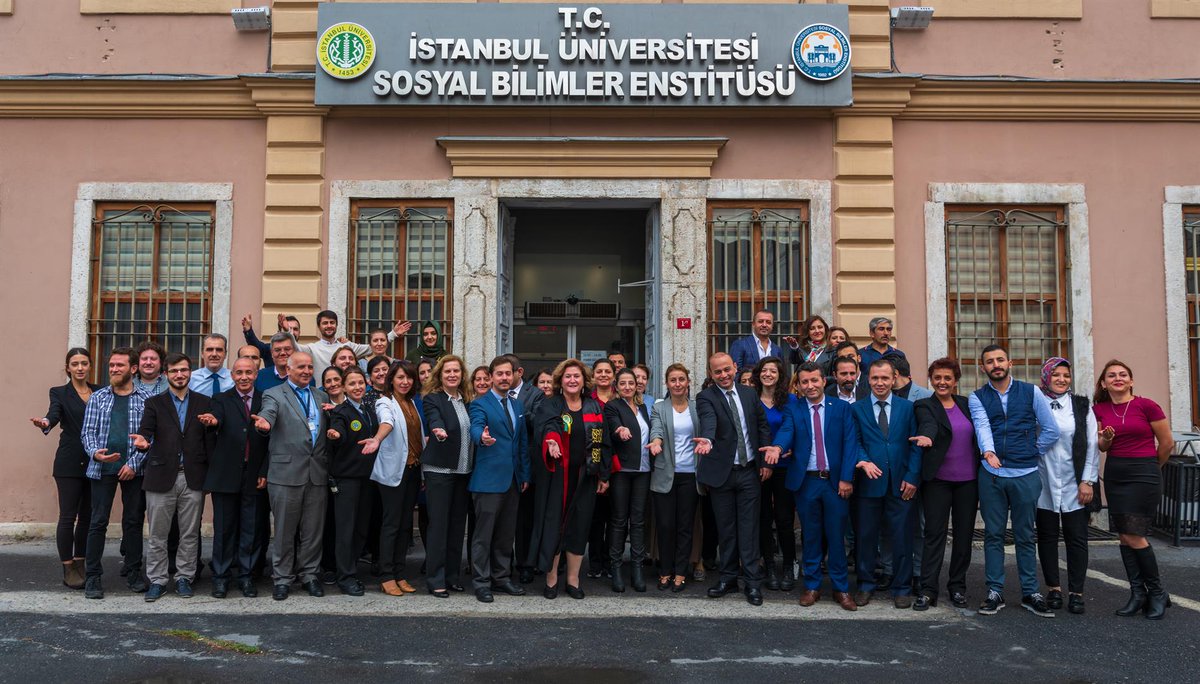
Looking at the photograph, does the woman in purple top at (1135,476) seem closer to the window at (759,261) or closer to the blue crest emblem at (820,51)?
the window at (759,261)

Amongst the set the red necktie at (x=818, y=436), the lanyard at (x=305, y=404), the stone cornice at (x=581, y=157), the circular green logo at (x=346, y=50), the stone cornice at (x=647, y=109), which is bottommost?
the red necktie at (x=818, y=436)

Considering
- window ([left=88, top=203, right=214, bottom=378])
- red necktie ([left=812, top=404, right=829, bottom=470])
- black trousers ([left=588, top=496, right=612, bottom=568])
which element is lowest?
black trousers ([left=588, top=496, right=612, bottom=568])

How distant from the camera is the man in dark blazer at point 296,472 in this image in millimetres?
6348

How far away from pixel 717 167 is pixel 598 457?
4.23 meters

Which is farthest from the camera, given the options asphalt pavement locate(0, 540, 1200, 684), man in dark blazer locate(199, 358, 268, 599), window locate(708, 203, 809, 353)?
window locate(708, 203, 809, 353)

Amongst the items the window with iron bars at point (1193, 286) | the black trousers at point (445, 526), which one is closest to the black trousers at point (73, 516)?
the black trousers at point (445, 526)

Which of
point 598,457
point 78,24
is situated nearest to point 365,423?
point 598,457

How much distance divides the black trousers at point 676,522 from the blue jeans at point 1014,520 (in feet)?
6.61

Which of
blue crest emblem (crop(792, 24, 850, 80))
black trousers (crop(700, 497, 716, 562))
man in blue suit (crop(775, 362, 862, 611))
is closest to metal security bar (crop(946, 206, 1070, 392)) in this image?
blue crest emblem (crop(792, 24, 850, 80))

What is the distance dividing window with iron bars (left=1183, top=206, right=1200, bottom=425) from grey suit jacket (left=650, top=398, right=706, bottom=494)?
6109mm

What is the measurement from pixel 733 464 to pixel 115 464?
4.47 m

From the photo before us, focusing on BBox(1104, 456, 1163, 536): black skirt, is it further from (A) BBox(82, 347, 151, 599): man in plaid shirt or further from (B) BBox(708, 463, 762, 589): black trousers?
(A) BBox(82, 347, 151, 599): man in plaid shirt

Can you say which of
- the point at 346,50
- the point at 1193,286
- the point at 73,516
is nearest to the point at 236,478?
the point at 73,516

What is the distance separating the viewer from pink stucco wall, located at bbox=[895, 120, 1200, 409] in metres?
9.33
